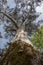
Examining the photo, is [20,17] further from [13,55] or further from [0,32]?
[13,55]

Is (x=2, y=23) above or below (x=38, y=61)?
below

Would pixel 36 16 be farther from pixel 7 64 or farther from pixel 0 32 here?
pixel 7 64

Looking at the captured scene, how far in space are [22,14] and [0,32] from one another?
139 cm

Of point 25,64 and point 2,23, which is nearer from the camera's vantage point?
point 25,64

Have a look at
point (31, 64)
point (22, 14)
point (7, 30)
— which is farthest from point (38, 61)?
point (22, 14)

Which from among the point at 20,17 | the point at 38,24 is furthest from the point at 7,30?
the point at 38,24

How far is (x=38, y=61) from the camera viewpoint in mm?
2555

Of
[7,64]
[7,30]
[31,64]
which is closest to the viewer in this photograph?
[31,64]

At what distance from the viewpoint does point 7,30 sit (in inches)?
315

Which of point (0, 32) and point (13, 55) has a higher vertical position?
point (13, 55)

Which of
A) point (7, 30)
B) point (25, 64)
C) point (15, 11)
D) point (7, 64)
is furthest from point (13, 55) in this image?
point (15, 11)

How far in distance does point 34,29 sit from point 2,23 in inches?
63.0

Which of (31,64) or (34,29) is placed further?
(34,29)

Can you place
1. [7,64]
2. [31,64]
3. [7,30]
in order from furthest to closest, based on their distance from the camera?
[7,30], [7,64], [31,64]
